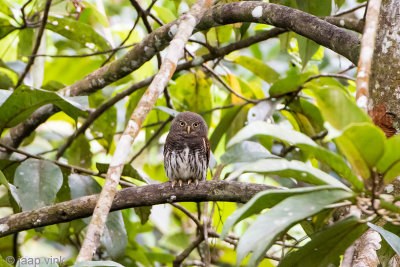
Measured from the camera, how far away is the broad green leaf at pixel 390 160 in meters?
1.60

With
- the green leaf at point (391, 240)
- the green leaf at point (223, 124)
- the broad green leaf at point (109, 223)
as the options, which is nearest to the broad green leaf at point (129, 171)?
the broad green leaf at point (109, 223)

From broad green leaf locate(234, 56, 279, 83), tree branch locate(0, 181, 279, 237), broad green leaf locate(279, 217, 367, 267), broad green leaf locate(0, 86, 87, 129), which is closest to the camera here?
broad green leaf locate(279, 217, 367, 267)

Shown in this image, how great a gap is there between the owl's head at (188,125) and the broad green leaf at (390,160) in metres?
2.62

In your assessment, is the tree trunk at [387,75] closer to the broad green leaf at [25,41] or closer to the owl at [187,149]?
the owl at [187,149]

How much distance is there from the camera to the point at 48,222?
9.56ft

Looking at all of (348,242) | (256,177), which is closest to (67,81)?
(256,177)

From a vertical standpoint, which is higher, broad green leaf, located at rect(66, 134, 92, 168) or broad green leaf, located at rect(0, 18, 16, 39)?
broad green leaf, located at rect(0, 18, 16, 39)

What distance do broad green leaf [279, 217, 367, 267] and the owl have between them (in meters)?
2.09

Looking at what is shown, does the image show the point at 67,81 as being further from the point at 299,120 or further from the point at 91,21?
the point at 299,120

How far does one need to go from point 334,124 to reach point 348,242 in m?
0.55

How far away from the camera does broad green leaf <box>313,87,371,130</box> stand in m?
1.59

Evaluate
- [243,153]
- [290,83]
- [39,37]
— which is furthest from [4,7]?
[243,153]

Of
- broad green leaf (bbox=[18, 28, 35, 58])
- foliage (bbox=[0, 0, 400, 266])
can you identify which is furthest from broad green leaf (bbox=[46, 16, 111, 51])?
broad green leaf (bbox=[18, 28, 35, 58])

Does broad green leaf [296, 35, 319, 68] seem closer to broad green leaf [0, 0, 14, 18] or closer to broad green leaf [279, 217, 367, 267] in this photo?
broad green leaf [279, 217, 367, 267]
